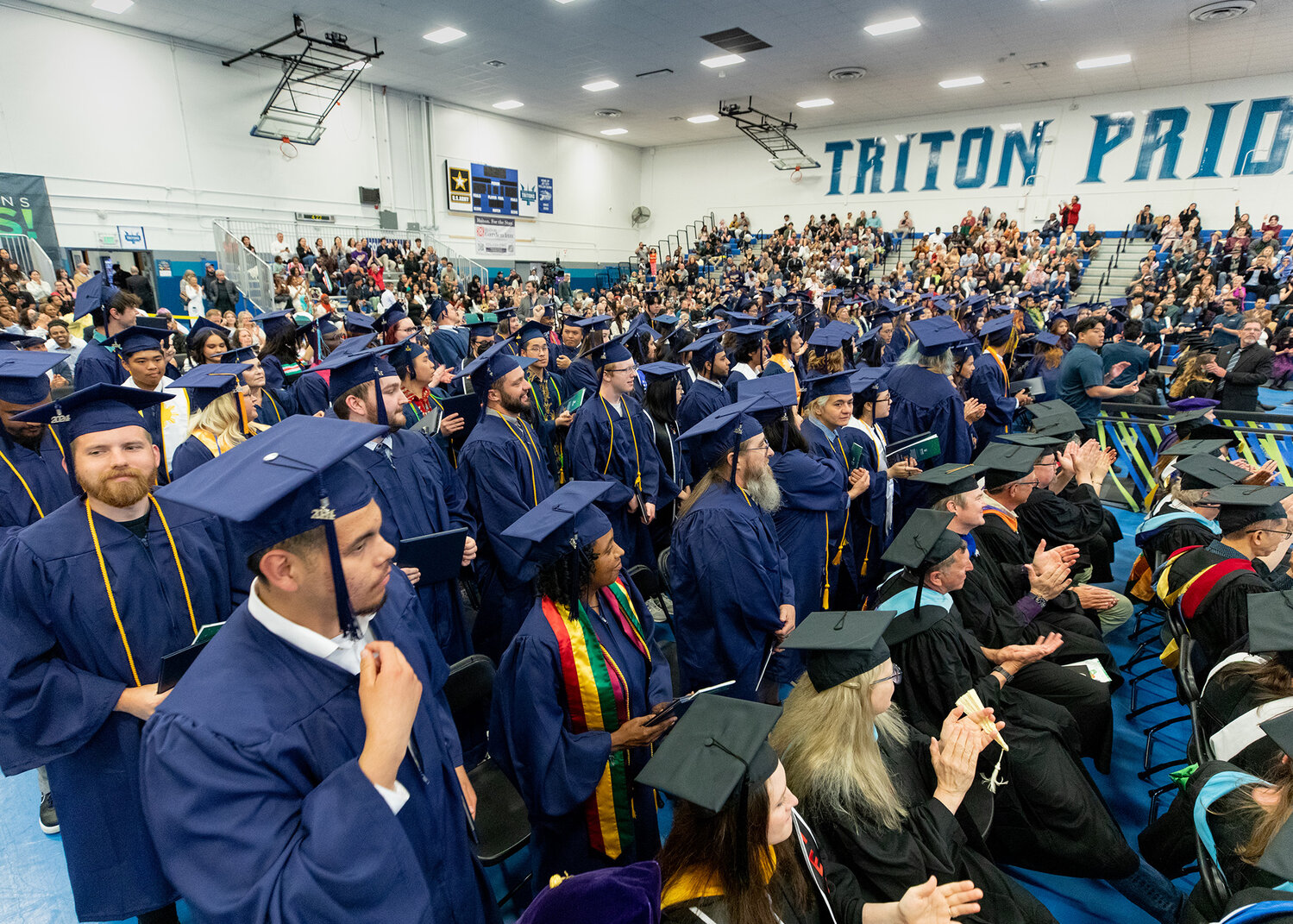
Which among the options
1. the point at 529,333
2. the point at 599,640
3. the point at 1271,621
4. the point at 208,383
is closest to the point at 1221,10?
the point at 529,333

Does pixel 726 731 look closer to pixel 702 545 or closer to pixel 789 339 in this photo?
pixel 702 545

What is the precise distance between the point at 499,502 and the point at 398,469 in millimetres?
692

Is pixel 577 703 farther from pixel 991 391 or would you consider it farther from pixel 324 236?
pixel 324 236

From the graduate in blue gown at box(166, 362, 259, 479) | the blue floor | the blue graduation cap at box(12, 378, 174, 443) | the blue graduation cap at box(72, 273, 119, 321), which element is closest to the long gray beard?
the blue floor

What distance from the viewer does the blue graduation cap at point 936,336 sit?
5.21 meters

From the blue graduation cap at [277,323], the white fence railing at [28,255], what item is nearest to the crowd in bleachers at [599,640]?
the blue graduation cap at [277,323]

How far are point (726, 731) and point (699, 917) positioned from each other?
1.34 ft

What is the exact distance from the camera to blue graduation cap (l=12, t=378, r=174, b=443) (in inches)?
86.0

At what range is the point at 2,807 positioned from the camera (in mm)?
3209

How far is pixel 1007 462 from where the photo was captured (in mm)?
3971

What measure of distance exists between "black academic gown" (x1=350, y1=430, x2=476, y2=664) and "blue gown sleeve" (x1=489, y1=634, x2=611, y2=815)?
1123mm

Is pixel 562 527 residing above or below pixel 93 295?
below

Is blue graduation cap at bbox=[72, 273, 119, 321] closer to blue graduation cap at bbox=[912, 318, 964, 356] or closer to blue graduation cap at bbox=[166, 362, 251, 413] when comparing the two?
blue graduation cap at bbox=[166, 362, 251, 413]

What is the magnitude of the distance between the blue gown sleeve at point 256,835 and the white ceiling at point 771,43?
14.9m
